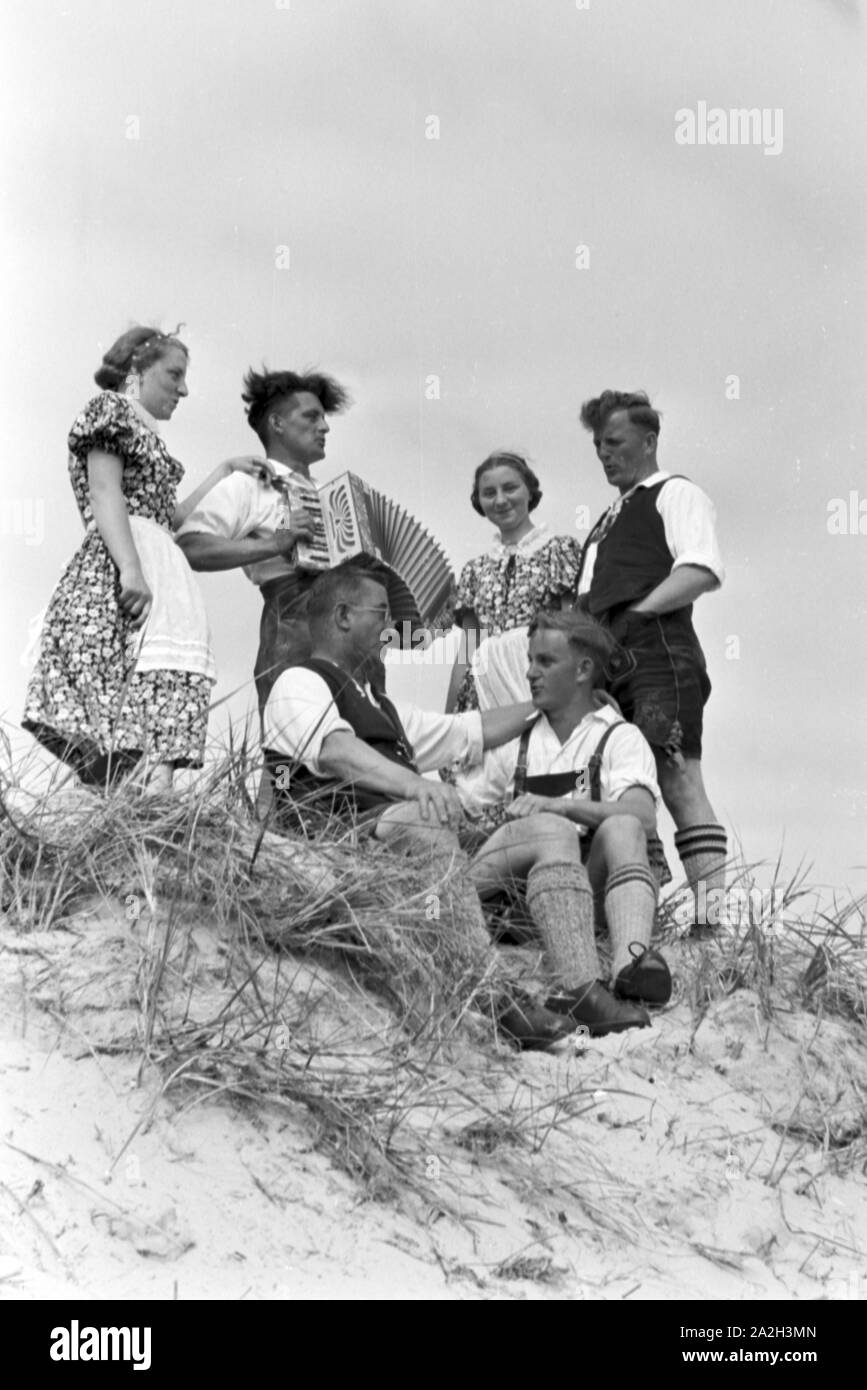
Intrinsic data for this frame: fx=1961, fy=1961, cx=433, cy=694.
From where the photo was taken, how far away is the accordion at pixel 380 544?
21.1 ft

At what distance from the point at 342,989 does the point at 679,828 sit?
174 cm

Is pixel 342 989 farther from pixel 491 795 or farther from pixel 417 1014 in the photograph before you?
pixel 491 795

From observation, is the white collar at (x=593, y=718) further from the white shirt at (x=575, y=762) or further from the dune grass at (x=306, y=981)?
the dune grass at (x=306, y=981)

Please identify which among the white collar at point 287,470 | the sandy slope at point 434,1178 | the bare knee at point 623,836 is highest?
the white collar at point 287,470

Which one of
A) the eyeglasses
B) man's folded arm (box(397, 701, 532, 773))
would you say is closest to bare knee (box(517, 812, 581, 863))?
man's folded arm (box(397, 701, 532, 773))

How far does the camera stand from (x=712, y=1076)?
5.40 metres

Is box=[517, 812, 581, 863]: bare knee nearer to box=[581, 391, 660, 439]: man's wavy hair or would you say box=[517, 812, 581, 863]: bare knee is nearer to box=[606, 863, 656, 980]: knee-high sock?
box=[606, 863, 656, 980]: knee-high sock

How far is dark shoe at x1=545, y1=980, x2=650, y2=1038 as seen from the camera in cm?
522

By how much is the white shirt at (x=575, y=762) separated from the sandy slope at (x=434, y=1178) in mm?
799

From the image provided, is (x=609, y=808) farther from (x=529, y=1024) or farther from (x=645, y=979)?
(x=529, y=1024)

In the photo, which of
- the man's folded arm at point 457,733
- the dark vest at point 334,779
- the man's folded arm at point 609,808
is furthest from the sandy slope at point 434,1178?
the man's folded arm at point 457,733

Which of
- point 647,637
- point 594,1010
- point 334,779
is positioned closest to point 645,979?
point 594,1010

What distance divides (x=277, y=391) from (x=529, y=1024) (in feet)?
8.34
